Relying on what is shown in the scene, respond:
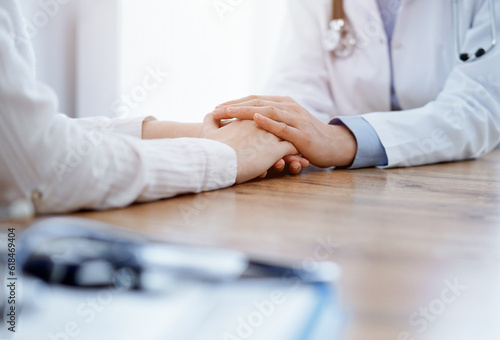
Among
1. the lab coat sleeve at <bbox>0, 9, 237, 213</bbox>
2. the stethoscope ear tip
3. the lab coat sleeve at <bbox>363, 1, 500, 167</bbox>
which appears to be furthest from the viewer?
the stethoscope ear tip

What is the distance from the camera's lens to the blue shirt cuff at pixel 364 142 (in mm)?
972

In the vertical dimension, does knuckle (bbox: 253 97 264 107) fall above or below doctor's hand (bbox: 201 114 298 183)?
above

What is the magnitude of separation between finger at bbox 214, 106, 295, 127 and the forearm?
0.06 meters

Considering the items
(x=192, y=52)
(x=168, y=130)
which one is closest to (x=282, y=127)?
(x=168, y=130)

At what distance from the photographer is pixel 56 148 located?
53cm

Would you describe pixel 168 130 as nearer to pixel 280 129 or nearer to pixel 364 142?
pixel 280 129

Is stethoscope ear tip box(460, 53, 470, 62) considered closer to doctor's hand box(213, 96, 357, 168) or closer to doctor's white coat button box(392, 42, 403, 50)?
doctor's white coat button box(392, 42, 403, 50)

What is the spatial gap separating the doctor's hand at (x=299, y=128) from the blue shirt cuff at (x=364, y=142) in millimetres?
12

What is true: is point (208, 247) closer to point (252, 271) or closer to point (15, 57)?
point (252, 271)

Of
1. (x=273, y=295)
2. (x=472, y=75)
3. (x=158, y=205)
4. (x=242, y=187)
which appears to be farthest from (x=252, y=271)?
(x=472, y=75)

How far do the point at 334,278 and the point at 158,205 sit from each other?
0.29m

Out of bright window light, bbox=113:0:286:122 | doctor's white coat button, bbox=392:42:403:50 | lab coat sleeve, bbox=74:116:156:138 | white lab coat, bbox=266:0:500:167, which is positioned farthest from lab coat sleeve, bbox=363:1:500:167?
bright window light, bbox=113:0:286:122

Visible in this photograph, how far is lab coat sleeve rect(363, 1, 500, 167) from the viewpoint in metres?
1.02

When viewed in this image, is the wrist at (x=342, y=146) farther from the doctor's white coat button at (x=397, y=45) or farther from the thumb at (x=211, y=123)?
the doctor's white coat button at (x=397, y=45)
